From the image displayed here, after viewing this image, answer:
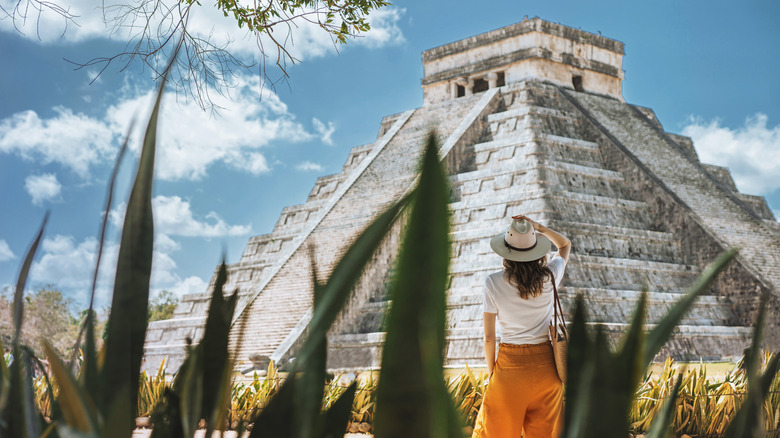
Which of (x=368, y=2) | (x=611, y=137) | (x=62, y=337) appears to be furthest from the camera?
(x=62, y=337)

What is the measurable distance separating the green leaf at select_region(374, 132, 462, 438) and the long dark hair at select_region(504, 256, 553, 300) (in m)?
2.22

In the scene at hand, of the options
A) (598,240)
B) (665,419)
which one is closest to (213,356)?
(665,419)

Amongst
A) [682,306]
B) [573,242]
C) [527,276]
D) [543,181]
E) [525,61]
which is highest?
[525,61]

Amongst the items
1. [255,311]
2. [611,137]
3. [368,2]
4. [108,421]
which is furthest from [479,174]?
[108,421]

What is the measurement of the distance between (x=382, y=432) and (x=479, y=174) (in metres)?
12.3

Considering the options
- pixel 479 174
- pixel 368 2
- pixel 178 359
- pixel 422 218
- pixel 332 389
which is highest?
pixel 479 174

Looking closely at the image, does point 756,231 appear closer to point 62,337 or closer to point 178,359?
point 178,359

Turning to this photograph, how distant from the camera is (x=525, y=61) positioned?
16.5 m

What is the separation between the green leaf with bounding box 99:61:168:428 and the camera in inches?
27.5

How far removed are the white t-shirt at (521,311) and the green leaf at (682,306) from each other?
193 cm

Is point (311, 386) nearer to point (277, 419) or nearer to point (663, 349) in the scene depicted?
point (277, 419)

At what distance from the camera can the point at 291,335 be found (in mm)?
11000

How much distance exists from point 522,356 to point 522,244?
19.4 inches

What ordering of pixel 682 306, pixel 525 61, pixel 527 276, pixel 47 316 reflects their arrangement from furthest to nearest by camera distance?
1. pixel 47 316
2. pixel 525 61
3. pixel 527 276
4. pixel 682 306
